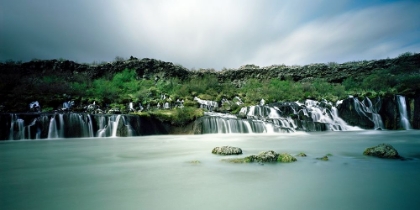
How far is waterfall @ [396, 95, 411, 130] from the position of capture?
1825 centimetres

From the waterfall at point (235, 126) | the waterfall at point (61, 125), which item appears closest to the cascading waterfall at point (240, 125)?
the waterfall at point (235, 126)

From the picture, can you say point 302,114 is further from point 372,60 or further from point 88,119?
point 372,60

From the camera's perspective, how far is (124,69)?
36.1 metres

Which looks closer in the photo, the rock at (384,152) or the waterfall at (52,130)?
the rock at (384,152)

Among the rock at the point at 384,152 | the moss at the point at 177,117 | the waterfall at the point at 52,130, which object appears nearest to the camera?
the rock at the point at 384,152

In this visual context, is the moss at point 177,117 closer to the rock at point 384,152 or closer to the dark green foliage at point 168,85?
the dark green foliage at point 168,85

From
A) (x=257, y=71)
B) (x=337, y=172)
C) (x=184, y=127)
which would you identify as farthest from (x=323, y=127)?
(x=257, y=71)

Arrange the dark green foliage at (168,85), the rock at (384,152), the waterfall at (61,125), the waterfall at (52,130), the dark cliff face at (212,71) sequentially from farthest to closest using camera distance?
the dark cliff face at (212,71)
the dark green foliage at (168,85)
the waterfall at (61,125)
the waterfall at (52,130)
the rock at (384,152)

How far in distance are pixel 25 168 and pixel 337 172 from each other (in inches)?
223

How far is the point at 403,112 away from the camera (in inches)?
738

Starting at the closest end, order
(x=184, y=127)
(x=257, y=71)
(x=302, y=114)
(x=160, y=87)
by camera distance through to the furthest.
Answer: (x=184, y=127), (x=302, y=114), (x=160, y=87), (x=257, y=71)

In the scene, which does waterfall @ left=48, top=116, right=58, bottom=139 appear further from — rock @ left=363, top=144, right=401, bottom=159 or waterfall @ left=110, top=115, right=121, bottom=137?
rock @ left=363, top=144, right=401, bottom=159

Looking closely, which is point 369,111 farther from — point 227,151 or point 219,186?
point 219,186

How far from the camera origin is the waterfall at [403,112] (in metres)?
18.2
